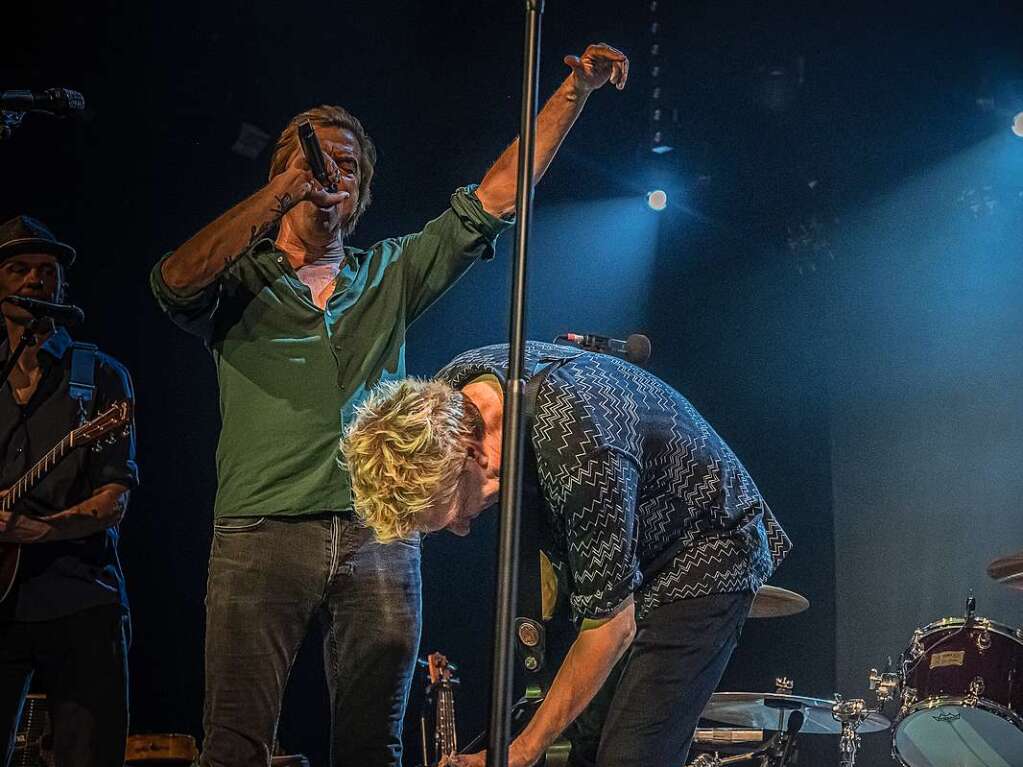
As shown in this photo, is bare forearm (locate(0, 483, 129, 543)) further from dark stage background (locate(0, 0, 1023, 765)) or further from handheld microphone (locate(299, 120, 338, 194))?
dark stage background (locate(0, 0, 1023, 765))

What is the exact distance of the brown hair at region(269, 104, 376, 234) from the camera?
9.60 feet

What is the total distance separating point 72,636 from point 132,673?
6.33 ft

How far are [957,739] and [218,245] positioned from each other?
3.65 metres

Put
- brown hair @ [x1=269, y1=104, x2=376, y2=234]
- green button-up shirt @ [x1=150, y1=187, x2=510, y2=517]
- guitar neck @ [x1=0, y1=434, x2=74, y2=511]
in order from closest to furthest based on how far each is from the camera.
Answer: green button-up shirt @ [x1=150, y1=187, x2=510, y2=517] < brown hair @ [x1=269, y1=104, x2=376, y2=234] < guitar neck @ [x1=0, y1=434, x2=74, y2=511]

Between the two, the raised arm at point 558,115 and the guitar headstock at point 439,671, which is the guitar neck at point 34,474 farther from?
the raised arm at point 558,115

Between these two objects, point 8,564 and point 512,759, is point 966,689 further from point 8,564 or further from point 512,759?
point 8,564

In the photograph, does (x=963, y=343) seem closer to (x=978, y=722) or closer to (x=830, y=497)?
(x=830, y=497)

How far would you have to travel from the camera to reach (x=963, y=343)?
550cm

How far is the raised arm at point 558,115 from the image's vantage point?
2551mm

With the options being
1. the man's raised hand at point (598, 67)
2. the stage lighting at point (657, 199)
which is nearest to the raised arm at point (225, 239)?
the man's raised hand at point (598, 67)

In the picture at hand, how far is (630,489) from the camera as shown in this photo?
214 centimetres

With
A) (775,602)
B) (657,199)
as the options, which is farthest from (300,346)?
(657,199)

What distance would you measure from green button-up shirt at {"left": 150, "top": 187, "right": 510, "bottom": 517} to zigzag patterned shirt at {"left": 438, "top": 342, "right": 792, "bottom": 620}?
0.42 meters

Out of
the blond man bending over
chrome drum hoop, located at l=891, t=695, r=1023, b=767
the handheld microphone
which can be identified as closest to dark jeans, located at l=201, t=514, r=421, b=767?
the blond man bending over
